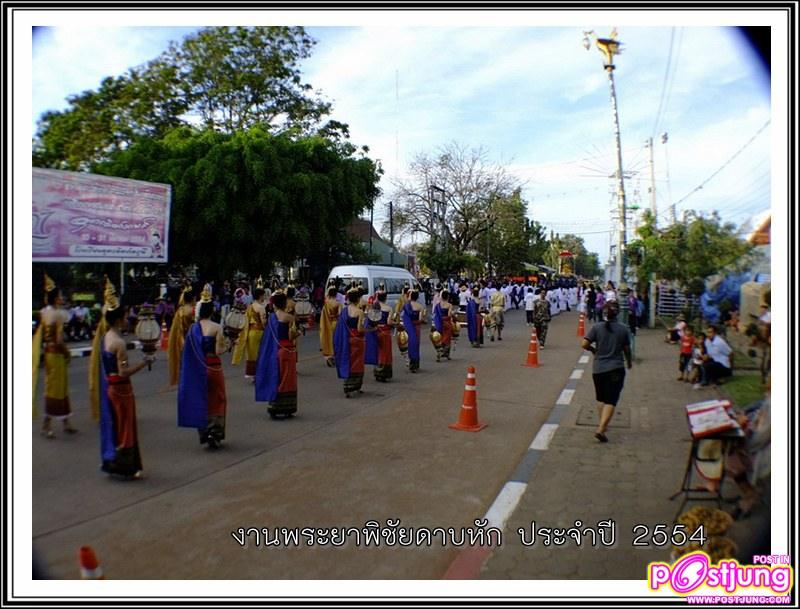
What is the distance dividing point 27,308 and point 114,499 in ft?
5.77

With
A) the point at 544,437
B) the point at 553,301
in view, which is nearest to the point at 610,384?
the point at 544,437

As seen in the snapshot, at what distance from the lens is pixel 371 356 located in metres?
11.0

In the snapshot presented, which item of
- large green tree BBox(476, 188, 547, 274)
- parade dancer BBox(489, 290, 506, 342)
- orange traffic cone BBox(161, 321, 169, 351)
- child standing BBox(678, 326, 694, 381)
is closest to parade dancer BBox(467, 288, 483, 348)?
parade dancer BBox(489, 290, 506, 342)

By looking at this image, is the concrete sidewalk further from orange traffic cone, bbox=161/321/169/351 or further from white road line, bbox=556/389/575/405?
orange traffic cone, bbox=161/321/169/351

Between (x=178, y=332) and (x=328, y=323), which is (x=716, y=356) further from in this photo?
(x=328, y=323)

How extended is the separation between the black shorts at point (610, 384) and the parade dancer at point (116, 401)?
5018mm

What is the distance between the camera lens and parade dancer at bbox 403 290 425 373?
1240 cm

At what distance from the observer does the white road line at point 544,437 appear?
7.14 metres

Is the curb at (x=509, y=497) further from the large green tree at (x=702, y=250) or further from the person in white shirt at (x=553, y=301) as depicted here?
the person in white shirt at (x=553, y=301)

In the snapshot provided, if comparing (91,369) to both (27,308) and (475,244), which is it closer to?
(27,308)

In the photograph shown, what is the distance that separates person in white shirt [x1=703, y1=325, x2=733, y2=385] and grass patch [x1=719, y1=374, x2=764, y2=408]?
13 centimetres

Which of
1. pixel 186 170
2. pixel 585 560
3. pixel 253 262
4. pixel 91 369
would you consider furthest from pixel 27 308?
pixel 253 262

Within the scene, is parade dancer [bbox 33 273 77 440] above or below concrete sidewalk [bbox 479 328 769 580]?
above

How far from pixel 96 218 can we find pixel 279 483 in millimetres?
6521
